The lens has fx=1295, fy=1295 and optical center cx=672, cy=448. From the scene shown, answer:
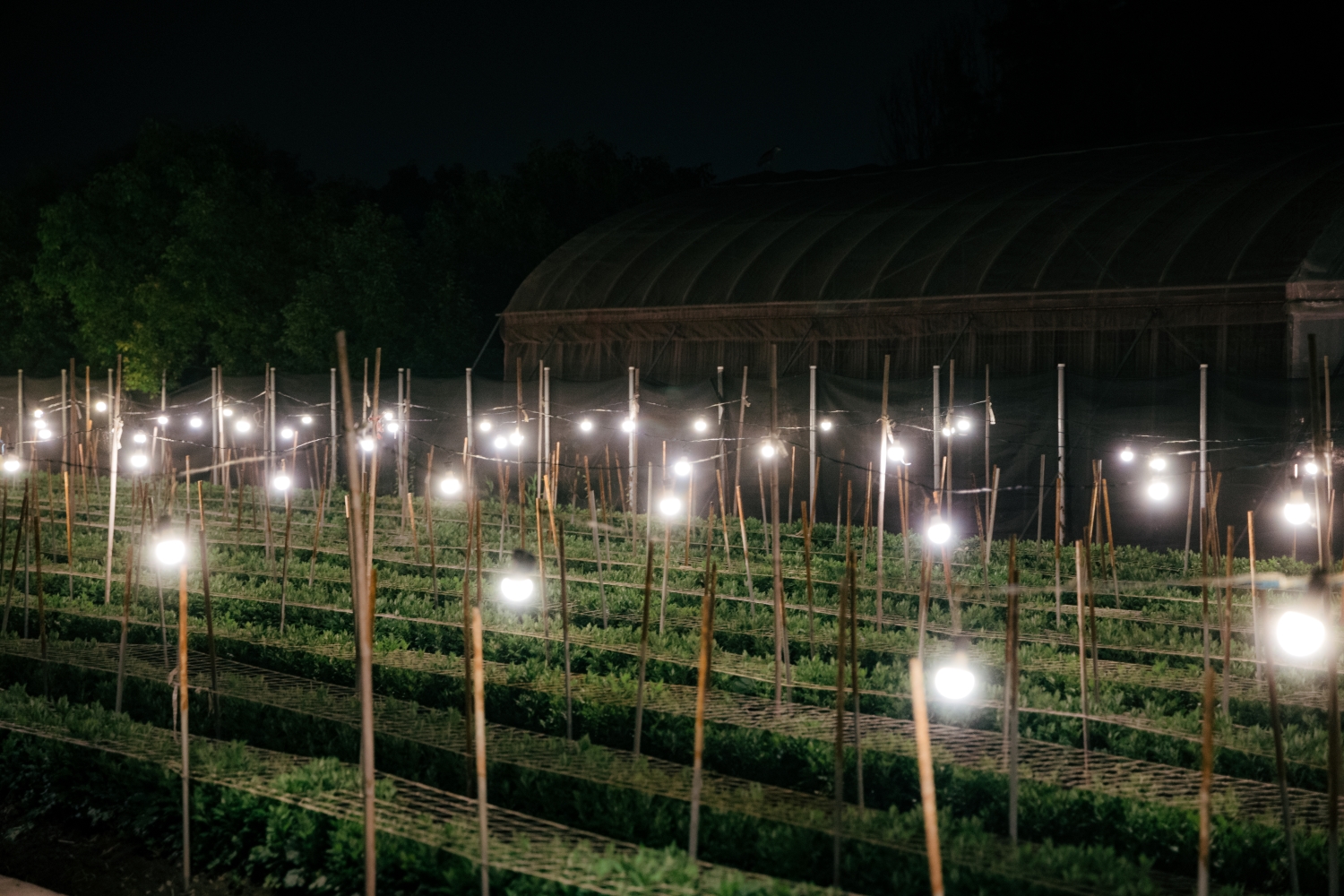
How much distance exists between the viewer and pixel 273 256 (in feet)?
97.7

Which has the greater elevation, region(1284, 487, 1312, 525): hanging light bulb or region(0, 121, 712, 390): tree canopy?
region(0, 121, 712, 390): tree canopy

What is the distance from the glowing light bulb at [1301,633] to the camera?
204 inches

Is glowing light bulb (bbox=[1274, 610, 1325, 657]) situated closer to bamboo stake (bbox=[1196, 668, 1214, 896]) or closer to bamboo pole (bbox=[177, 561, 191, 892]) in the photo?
bamboo stake (bbox=[1196, 668, 1214, 896])

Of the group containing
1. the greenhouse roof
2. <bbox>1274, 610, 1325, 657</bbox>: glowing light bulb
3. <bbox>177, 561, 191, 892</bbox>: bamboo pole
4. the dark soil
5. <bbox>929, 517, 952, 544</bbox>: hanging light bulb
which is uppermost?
the greenhouse roof

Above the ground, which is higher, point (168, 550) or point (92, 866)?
point (168, 550)

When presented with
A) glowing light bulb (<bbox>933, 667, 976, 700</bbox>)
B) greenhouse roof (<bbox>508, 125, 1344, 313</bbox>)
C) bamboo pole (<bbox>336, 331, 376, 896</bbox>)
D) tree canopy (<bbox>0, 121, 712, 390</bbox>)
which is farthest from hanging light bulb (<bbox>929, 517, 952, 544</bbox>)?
tree canopy (<bbox>0, 121, 712, 390</bbox>)

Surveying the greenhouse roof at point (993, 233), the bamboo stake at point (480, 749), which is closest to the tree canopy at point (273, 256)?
the greenhouse roof at point (993, 233)

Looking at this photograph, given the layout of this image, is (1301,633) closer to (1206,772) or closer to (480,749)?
(1206,772)

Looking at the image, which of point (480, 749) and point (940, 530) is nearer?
point (480, 749)

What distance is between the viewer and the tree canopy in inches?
1089

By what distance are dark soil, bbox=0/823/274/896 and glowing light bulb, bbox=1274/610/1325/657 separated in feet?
15.2

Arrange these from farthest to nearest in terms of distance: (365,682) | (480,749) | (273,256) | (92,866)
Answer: (273,256) < (92,866) < (480,749) < (365,682)

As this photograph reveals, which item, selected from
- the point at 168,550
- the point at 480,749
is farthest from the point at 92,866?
the point at 480,749

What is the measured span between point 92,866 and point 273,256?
82.5ft
